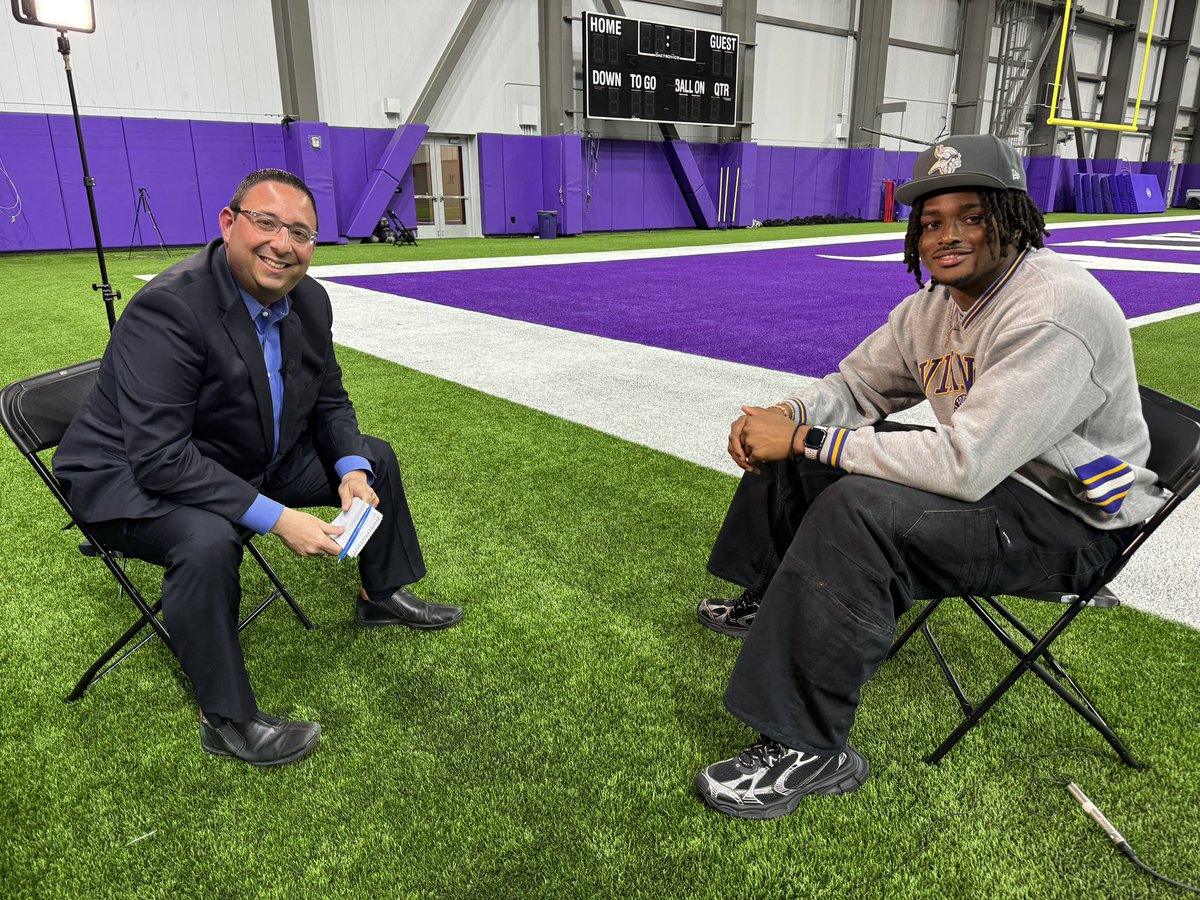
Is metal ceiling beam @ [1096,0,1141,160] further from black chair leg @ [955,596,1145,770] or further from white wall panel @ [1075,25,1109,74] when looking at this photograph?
black chair leg @ [955,596,1145,770]

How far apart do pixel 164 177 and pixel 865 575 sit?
56.7 ft

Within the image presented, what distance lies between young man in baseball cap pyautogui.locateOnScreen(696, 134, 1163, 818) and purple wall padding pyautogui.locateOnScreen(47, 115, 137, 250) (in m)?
16.5

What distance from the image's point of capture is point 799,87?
77.2 feet

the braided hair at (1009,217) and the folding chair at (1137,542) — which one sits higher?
the braided hair at (1009,217)

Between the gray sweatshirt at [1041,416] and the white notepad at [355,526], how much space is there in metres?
1.10

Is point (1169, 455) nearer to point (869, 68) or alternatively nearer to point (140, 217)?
point (140, 217)

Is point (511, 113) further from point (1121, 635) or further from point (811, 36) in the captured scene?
point (1121, 635)

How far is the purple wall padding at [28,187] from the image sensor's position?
45.7 ft

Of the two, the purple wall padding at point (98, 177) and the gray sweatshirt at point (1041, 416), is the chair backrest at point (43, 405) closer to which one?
the gray sweatshirt at point (1041, 416)

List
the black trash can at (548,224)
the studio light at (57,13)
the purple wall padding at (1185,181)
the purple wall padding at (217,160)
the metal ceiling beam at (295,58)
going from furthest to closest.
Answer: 1. the purple wall padding at (1185,181)
2. the black trash can at (548,224)
3. the metal ceiling beam at (295,58)
4. the purple wall padding at (217,160)
5. the studio light at (57,13)

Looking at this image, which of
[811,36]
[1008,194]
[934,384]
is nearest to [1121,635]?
[934,384]

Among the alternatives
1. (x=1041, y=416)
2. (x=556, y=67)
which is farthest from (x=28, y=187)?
(x=1041, y=416)

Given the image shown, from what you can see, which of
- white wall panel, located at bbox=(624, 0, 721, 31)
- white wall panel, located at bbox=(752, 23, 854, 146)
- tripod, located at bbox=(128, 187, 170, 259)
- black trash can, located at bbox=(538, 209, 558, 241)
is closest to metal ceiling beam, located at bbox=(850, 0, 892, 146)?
white wall panel, located at bbox=(752, 23, 854, 146)

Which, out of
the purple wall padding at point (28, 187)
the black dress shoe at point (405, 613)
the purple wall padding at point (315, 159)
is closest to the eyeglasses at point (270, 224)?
the black dress shoe at point (405, 613)
